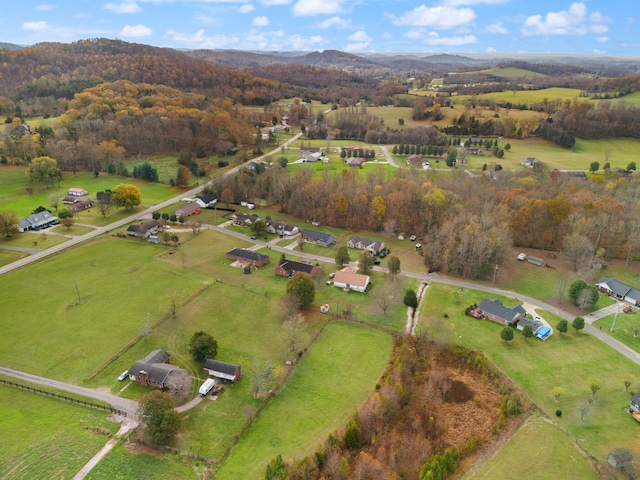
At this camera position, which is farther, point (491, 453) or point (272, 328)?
point (272, 328)

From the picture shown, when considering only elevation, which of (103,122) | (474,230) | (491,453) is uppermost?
(103,122)

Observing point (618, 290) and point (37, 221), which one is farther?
point (37, 221)

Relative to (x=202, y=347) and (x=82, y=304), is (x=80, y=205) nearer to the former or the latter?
(x=82, y=304)

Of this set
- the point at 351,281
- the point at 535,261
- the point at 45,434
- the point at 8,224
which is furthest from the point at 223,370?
the point at 8,224

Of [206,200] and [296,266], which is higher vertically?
[206,200]

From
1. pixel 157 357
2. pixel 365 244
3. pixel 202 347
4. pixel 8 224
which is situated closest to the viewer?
pixel 157 357

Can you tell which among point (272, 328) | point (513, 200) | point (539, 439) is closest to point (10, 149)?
point (272, 328)

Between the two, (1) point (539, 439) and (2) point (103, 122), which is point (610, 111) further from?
(2) point (103, 122)
